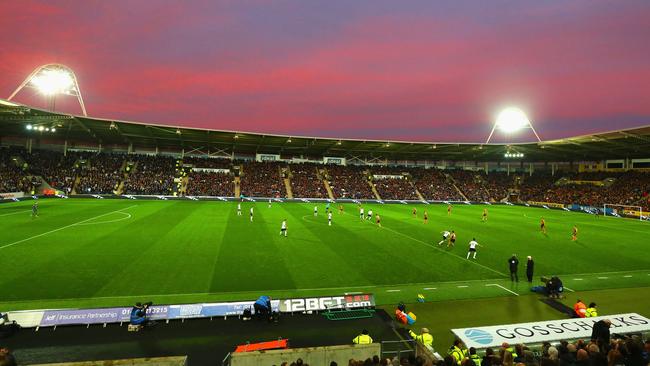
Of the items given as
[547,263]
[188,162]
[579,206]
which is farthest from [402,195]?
[547,263]

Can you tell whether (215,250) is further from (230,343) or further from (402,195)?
(402,195)

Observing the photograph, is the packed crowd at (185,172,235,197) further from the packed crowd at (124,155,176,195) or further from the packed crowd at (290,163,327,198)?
the packed crowd at (290,163,327,198)

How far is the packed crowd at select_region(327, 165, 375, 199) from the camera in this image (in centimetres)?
6994

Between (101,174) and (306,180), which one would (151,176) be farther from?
(306,180)

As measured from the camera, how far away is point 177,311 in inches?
484

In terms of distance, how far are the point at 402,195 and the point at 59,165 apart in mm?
63483

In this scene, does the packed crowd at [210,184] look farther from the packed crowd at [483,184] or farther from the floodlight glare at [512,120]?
the floodlight glare at [512,120]

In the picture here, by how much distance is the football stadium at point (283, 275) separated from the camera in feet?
33.2

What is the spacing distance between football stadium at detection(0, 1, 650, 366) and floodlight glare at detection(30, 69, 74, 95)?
0.20m

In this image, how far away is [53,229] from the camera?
27797 mm

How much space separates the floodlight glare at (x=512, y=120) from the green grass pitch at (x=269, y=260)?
37.1 meters

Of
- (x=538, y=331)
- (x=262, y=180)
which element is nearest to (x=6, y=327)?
(x=538, y=331)

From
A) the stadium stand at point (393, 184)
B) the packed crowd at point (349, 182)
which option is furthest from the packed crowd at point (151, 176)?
the stadium stand at point (393, 184)

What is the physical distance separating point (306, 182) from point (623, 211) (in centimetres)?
5234
